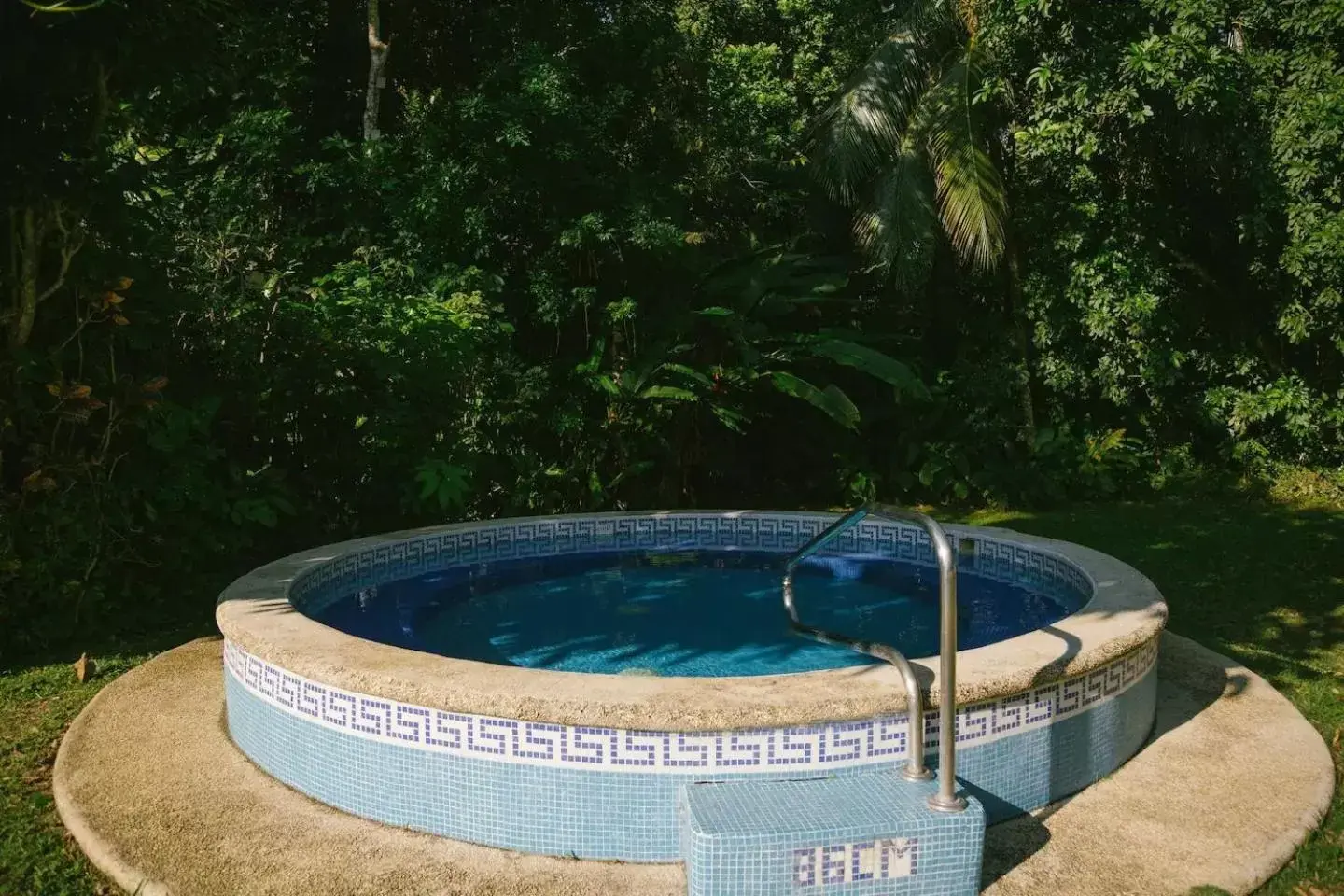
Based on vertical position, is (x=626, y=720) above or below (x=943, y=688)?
below

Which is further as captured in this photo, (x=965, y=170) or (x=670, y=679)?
(x=965, y=170)

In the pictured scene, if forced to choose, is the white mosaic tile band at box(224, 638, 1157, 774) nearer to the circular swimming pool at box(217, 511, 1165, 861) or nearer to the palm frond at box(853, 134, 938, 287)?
the circular swimming pool at box(217, 511, 1165, 861)

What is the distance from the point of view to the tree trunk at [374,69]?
9914 millimetres

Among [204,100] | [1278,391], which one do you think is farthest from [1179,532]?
[204,100]

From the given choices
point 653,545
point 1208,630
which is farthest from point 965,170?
point 1208,630

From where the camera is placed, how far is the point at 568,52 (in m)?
10.2

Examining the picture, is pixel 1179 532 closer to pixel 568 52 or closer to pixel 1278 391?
pixel 1278 391

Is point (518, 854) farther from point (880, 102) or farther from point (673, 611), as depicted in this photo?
point (880, 102)

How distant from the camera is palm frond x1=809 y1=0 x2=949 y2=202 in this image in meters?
11.1

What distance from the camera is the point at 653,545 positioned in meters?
7.89

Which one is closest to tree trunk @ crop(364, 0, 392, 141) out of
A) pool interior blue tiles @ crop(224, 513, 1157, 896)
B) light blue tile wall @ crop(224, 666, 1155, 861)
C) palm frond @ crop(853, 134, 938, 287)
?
palm frond @ crop(853, 134, 938, 287)

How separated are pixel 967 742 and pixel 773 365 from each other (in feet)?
23.6

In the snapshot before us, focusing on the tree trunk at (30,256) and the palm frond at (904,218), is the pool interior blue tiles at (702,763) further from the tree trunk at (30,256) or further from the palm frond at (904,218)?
the palm frond at (904,218)

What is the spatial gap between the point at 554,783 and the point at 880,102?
369 inches
